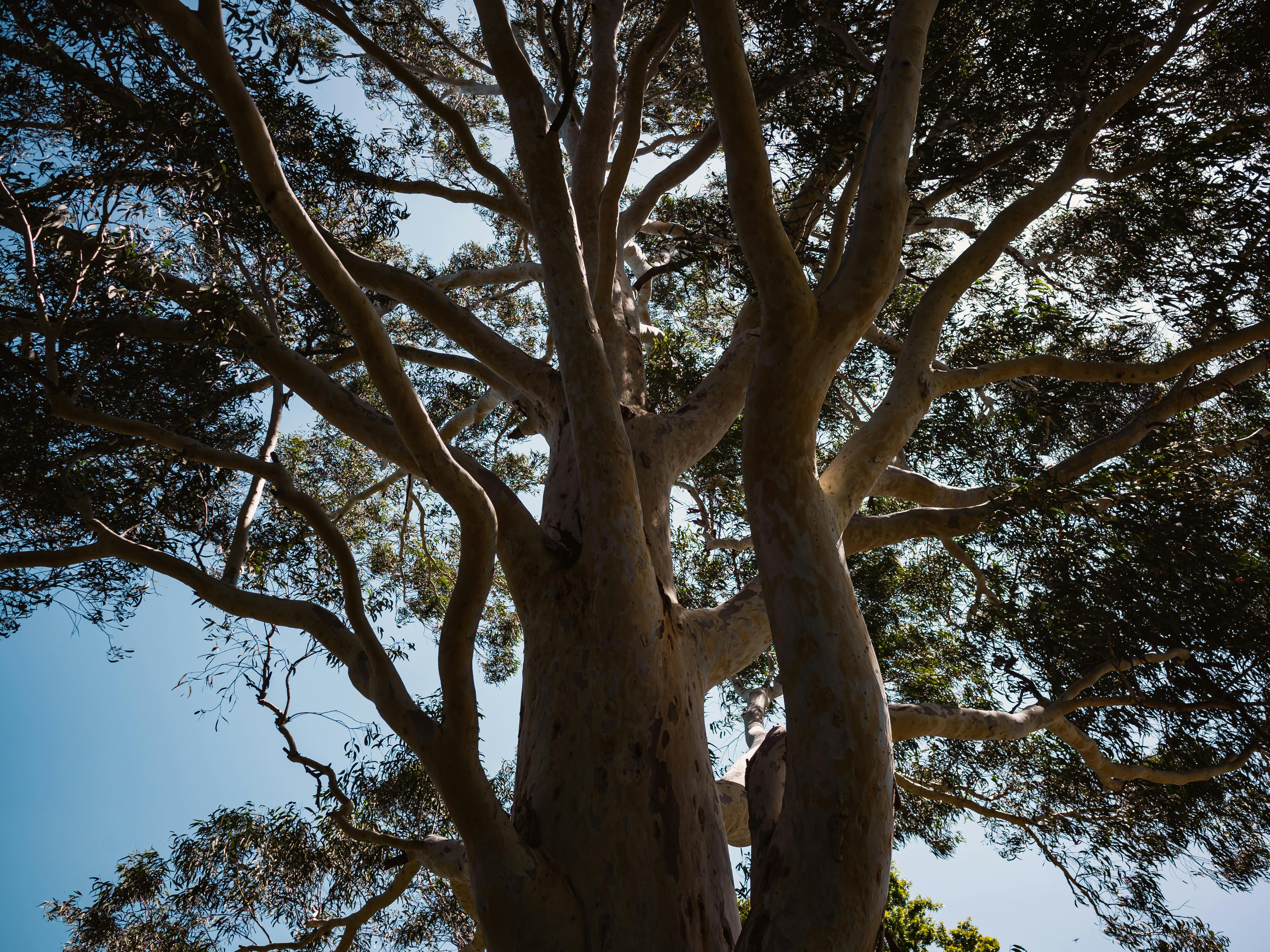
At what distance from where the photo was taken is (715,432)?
3.72m

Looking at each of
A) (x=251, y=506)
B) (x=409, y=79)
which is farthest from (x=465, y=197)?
(x=251, y=506)

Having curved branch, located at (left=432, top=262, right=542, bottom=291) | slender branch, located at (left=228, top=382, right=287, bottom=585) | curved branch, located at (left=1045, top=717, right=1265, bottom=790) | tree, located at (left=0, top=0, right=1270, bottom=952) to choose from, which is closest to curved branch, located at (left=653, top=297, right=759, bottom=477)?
tree, located at (left=0, top=0, right=1270, bottom=952)

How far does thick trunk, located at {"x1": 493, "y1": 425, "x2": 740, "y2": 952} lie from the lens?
186cm

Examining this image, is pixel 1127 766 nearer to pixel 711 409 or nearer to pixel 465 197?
pixel 711 409

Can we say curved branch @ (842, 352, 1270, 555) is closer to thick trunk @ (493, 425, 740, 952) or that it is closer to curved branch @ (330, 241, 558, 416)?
thick trunk @ (493, 425, 740, 952)

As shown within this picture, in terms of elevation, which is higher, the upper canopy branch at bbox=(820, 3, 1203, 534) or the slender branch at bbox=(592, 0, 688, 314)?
the slender branch at bbox=(592, 0, 688, 314)

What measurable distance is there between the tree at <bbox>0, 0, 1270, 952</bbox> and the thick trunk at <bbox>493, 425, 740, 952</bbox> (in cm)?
1

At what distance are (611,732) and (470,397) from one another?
537 centimetres

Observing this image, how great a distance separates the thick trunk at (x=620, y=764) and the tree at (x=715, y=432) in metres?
0.01

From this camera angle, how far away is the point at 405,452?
2541 millimetres

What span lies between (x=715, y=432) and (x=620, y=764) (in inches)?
77.9

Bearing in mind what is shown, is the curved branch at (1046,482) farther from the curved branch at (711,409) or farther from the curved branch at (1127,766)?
the curved branch at (1127,766)

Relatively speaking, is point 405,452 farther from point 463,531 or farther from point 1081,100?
point 1081,100

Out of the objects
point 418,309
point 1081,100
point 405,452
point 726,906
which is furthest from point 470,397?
point 726,906
